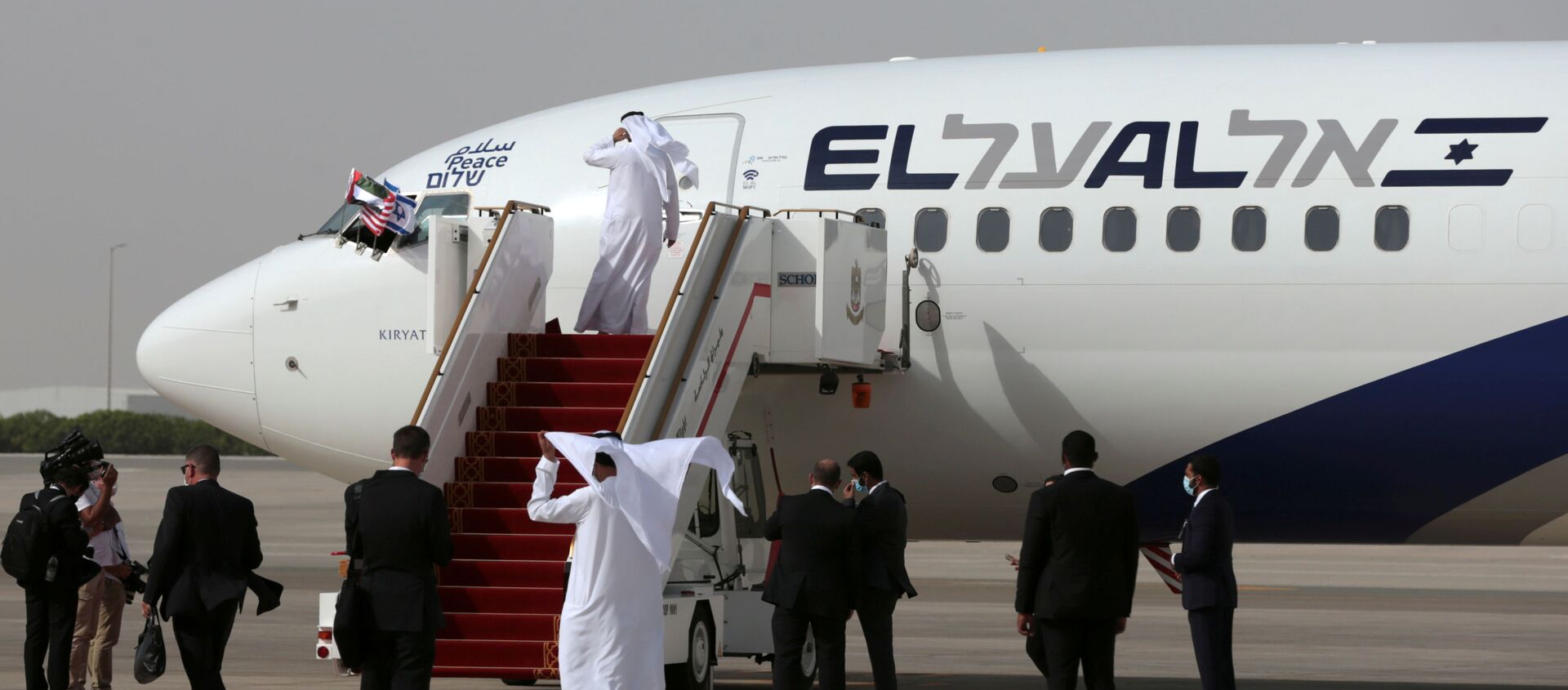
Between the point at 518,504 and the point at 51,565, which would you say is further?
the point at 518,504

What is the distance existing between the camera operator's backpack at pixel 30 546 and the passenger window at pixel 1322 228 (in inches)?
356

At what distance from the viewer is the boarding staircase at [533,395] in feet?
40.0

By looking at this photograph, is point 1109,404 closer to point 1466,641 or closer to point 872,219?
point 872,219

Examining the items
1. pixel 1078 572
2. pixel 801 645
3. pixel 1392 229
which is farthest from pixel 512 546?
pixel 1392 229

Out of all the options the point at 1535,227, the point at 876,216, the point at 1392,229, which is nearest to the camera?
the point at 1535,227

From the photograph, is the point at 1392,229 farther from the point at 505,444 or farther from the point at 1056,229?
the point at 505,444

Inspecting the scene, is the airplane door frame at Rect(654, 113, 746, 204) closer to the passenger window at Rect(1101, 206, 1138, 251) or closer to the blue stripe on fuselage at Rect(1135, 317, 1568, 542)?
the passenger window at Rect(1101, 206, 1138, 251)

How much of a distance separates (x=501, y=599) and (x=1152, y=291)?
18.0 ft

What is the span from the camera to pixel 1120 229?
47.3ft

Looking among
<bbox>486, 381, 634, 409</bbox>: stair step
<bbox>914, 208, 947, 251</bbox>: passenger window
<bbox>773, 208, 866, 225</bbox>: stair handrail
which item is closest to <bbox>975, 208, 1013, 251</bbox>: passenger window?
<bbox>914, 208, 947, 251</bbox>: passenger window

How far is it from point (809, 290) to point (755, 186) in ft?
4.99

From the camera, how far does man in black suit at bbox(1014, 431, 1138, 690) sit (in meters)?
10.4

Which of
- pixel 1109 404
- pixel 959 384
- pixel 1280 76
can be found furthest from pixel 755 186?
pixel 1280 76

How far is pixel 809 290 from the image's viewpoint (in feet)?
46.0
